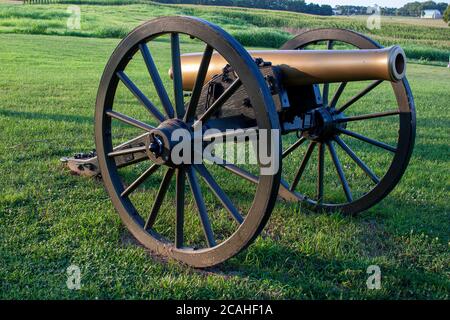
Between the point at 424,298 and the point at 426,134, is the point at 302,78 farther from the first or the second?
the point at 426,134

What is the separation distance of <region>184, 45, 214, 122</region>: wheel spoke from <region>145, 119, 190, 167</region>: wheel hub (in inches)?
3.0

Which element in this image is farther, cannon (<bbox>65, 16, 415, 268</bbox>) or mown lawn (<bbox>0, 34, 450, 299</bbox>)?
mown lawn (<bbox>0, 34, 450, 299</bbox>)

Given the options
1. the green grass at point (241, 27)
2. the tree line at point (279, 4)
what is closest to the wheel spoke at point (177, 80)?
the green grass at point (241, 27)

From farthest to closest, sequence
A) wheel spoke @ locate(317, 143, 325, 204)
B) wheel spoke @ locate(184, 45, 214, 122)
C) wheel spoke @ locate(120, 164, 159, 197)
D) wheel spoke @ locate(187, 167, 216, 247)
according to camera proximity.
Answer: wheel spoke @ locate(317, 143, 325, 204)
wheel spoke @ locate(120, 164, 159, 197)
wheel spoke @ locate(187, 167, 216, 247)
wheel spoke @ locate(184, 45, 214, 122)

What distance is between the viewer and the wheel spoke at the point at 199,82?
9.97ft

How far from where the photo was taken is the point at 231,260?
11.3 feet

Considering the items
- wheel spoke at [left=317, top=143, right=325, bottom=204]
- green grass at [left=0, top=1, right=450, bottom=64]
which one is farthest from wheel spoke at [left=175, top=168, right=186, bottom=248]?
green grass at [left=0, top=1, right=450, bottom=64]

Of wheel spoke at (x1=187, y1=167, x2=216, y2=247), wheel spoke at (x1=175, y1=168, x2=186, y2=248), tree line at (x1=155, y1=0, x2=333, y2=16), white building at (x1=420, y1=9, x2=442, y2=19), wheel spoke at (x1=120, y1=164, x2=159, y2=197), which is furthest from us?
tree line at (x1=155, y1=0, x2=333, y2=16)

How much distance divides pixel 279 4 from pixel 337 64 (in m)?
53.2

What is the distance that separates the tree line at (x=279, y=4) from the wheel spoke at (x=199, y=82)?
47922mm

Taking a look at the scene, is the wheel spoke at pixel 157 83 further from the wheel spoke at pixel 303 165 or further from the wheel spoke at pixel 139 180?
the wheel spoke at pixel 303 165

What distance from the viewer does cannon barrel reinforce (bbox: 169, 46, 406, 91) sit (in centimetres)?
297

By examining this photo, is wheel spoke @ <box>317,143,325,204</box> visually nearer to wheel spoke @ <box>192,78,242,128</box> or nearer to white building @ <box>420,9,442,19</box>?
wheel spoke @ <box>192,78,242,128</box>

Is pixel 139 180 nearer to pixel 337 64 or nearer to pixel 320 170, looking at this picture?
pixel 337 64
